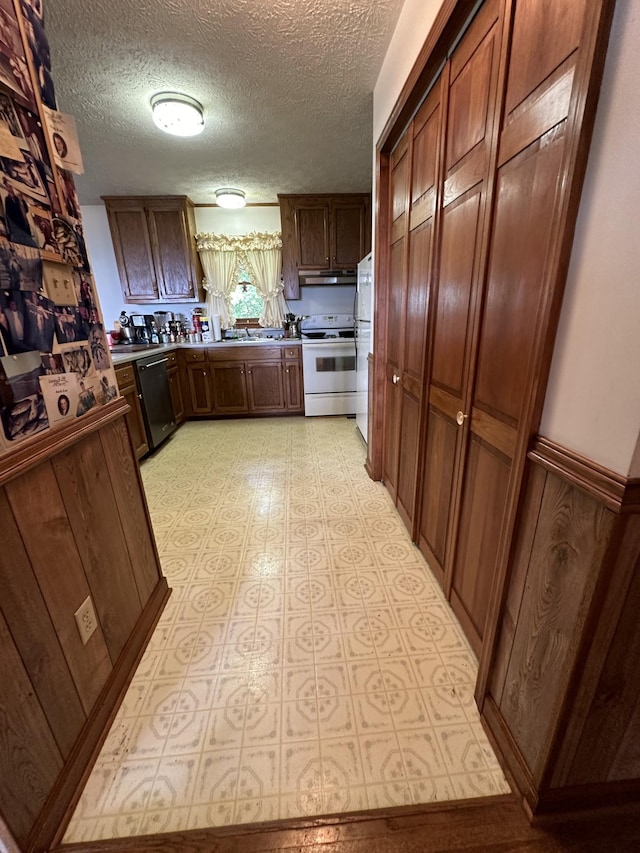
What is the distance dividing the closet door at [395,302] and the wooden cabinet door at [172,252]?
8.90 ft

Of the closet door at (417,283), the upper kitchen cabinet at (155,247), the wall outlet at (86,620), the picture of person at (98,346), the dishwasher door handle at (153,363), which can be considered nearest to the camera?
the wall outlet at (86,620)

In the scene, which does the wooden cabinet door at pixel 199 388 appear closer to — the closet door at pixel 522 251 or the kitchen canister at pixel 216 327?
the kitchen canister at pixel 216 327

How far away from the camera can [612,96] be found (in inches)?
21.7

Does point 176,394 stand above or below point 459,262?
below

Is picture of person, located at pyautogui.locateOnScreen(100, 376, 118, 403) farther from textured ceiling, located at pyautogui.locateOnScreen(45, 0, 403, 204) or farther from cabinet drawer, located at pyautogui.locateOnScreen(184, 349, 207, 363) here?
cabinet drawer, located at pyautogui.locateOnScreen(184, 349, 207, 363)

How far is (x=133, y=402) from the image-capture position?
9.05 feet

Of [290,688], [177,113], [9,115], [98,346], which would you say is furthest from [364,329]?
[290,688]

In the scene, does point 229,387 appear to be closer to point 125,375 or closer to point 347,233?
point 125,375

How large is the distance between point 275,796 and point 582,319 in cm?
134

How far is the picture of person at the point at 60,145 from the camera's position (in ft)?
3.03

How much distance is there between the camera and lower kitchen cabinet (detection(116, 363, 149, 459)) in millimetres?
2570

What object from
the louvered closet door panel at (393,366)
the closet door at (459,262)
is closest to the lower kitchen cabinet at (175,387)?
the louvered closet door panel at (393,366)

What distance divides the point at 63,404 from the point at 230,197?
3.30 m

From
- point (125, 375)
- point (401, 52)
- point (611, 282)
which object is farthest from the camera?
point (125, 375)
